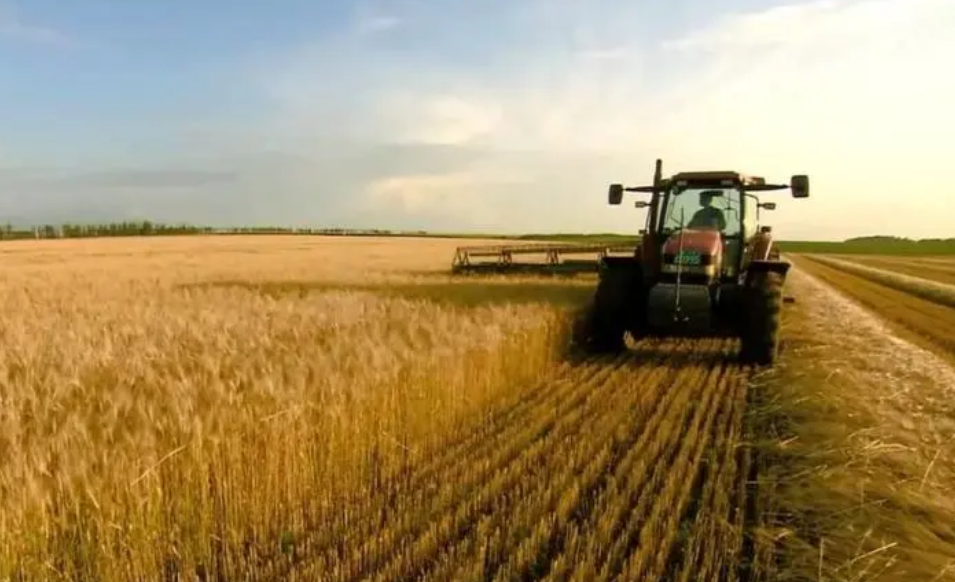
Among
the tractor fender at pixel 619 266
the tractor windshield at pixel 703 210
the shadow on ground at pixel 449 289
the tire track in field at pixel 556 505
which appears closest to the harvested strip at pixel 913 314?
the tractor windshield at pixel 703 210

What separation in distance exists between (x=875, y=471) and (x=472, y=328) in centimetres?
399

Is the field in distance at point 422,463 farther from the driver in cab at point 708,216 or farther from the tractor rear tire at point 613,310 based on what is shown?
the driver in cab at point 708,216

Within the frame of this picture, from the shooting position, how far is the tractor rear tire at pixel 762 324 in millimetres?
8766

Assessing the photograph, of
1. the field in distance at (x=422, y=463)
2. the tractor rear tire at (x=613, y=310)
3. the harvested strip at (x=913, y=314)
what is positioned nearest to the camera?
the field in distance at (x=422, y=463)

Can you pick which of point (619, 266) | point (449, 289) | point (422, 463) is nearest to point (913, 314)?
point (619, 266)

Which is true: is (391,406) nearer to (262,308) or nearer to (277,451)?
(277,451)

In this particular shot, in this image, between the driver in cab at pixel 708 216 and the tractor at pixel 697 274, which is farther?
the driver in cab at pixel 708 216

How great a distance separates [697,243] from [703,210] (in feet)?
3.56

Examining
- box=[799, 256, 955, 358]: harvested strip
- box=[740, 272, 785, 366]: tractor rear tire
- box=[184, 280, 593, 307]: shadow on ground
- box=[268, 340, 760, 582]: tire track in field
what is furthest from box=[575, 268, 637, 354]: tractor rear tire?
box=[799, 256, 955, 358]: harvested strip

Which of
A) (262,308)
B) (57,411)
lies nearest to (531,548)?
(57,411)

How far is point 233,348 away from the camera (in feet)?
18.6

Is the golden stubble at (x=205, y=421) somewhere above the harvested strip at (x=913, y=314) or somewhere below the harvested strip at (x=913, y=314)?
above

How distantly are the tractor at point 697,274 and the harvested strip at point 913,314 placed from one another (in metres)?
3.22

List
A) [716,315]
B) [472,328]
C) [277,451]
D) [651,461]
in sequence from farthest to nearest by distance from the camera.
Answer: [716,315] < [472,328] < [651,461] < [277,451]
